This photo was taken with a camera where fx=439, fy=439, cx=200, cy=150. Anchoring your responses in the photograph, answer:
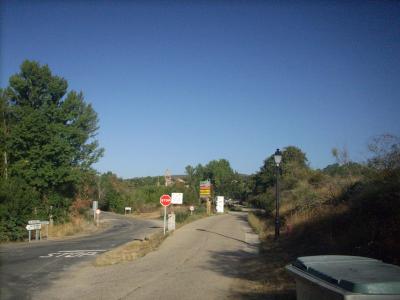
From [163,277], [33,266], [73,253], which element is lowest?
[73,253]

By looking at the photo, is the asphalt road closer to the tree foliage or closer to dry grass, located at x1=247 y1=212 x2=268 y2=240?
dry grass, located at x1=247 y1=212 x2=268 y2=240

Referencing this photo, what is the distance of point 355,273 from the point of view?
4965 millimetres

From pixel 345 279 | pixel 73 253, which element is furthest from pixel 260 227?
pixel 345 279

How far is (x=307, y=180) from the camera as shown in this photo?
1228 inches

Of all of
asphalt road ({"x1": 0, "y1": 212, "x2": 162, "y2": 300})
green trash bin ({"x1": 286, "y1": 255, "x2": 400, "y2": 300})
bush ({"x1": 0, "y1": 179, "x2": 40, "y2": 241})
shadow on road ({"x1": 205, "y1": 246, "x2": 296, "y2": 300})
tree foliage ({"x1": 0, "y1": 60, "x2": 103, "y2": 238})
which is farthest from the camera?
tree foliage ({"x1": 0, "y1": 60, "x2": 103, "y2": 238})

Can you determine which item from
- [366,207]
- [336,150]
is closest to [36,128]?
[336,150]

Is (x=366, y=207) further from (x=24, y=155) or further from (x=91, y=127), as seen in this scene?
(x=91, y=127)

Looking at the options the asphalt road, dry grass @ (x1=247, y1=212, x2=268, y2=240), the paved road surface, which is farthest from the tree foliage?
the paved road surface

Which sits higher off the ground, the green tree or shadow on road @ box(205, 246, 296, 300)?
the green tree

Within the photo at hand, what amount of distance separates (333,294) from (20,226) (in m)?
27.0

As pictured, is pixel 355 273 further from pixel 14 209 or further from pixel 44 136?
pixel 44 136

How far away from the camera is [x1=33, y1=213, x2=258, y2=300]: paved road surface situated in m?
9.83

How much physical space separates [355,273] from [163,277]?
757 centimetres

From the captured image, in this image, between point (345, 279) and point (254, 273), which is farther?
point (254, 273)
